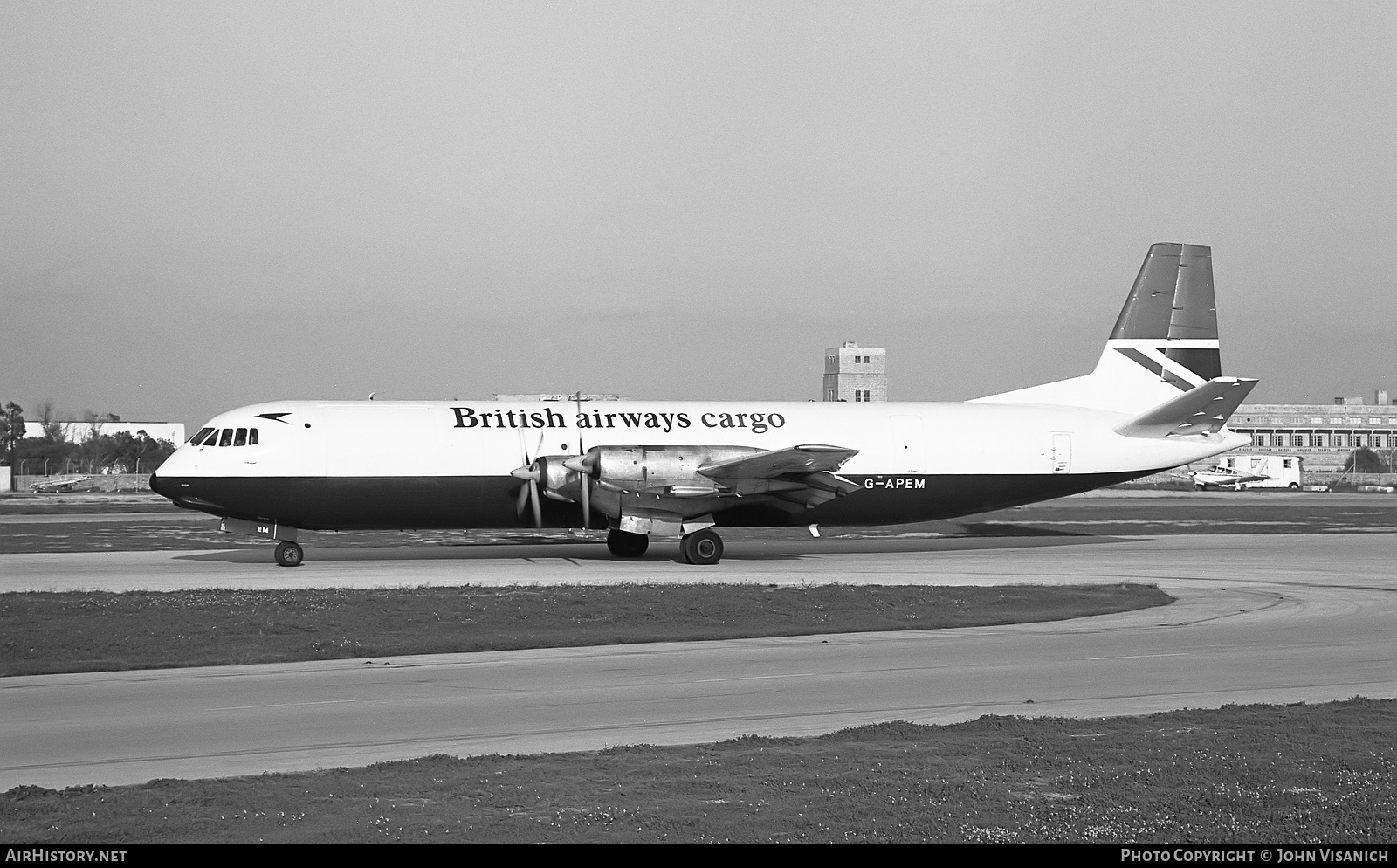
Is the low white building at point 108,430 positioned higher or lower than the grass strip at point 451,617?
higher

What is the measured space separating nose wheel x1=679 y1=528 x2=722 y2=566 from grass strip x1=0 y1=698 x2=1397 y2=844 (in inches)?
883

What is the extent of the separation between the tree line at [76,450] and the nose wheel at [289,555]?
4434 inches

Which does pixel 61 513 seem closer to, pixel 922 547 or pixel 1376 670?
pixel 922 547

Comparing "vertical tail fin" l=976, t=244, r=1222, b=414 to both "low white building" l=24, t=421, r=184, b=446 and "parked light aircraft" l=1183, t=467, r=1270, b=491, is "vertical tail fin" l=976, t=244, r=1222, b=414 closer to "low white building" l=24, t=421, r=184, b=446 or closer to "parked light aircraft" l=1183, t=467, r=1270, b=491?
"parked light aircraft" l=1183, t=467, r=1270, b=491

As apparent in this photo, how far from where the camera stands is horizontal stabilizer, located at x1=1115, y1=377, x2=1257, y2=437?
128 ft

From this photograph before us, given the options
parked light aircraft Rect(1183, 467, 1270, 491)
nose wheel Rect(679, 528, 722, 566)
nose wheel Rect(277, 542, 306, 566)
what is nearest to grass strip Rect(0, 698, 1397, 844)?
nose wheel Rect(679, 528, 722, 566)

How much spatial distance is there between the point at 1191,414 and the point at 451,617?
25655 mm

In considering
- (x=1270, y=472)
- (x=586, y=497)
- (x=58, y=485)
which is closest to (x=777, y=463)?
(x=586, y=497)

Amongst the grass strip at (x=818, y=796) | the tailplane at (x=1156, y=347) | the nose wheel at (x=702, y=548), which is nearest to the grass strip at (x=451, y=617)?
the nose wheel at (x=702, y=548)

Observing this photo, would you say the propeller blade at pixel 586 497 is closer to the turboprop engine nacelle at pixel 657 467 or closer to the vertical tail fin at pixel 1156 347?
the turboprop engine nacelle at pixel 657 467

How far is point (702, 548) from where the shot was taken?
35.7 m

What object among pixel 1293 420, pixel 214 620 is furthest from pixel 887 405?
pixel 1293 420

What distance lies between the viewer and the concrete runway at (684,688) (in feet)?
42.2

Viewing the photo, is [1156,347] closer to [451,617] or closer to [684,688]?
[451,617]
